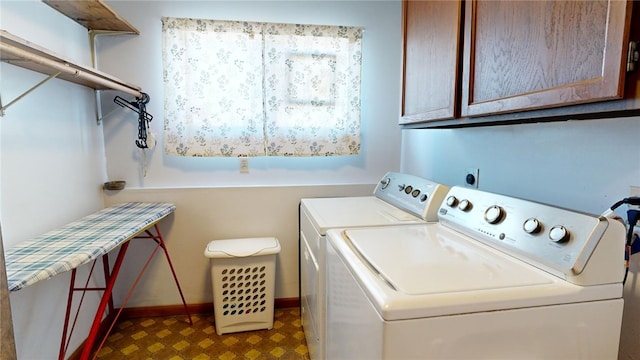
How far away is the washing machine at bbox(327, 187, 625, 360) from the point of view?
31.6 inches

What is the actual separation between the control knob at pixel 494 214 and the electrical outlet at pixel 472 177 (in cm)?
59

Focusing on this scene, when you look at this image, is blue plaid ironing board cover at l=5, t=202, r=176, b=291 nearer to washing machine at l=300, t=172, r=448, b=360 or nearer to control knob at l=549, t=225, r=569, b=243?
washing machine at l=300, t=172, r=448, b=360

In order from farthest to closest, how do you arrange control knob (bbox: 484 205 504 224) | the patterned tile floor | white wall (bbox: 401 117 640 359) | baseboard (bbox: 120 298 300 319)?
baseboard (bbox: 120 298 300 319) → the patterned tile floor → control knob (bbox: 484 205 504 224) → white wall (bbox: 401 117 640 359)

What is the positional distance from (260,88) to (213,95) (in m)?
0.33

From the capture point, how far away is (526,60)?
0.98 m

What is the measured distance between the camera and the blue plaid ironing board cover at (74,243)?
109cm

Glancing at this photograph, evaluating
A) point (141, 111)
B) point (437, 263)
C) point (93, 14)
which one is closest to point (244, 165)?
point (141, 111)

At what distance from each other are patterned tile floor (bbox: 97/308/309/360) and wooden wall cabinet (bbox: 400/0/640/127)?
5.26 feet

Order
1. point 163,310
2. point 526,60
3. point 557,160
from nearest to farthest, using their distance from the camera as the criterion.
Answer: point 526,60
point 557,160
point 163,310

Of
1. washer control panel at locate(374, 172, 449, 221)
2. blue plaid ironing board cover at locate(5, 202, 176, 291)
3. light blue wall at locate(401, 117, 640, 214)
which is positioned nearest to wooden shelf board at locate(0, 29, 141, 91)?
blue plaid ironing board cover at locate(5, 202, 176, 291)

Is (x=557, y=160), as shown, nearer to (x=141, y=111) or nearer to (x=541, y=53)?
(x=541, y=53)

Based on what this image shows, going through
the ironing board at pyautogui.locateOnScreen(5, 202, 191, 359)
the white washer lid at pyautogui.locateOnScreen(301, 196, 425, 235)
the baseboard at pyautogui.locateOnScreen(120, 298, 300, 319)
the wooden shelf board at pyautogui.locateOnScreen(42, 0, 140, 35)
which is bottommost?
the baseboard at pyautogui.locateOnScreen(120, 298, 300, 319)

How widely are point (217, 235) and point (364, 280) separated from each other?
173 centimetres

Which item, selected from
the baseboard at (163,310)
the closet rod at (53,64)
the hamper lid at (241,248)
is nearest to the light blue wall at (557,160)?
the hamper lid at (241,248)
